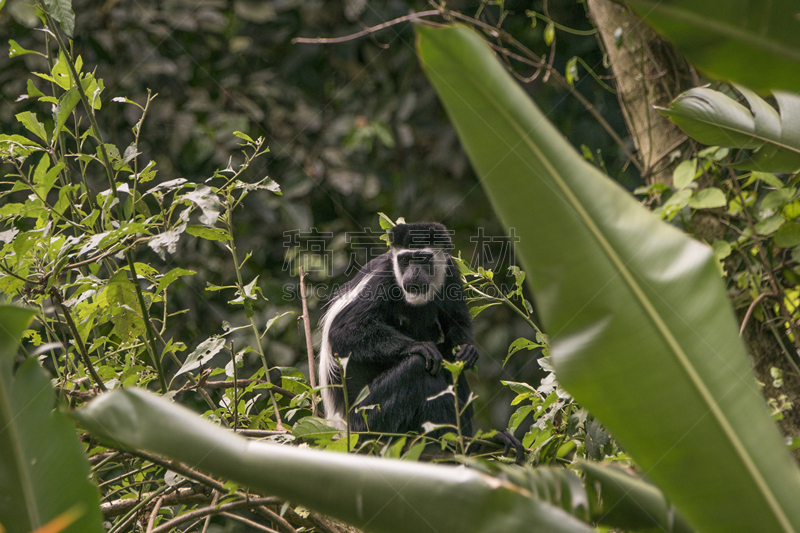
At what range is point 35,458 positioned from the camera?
425mm

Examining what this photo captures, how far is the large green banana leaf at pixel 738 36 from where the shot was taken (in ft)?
1.31

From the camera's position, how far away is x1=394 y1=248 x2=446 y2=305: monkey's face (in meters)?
1.65

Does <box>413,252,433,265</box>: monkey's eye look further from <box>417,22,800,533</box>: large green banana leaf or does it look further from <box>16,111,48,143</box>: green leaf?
<box>417,22,800,533</box>: large green banana leaf

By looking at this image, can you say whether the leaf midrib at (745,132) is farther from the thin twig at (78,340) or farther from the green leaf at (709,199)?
the thin twig at (78,340)

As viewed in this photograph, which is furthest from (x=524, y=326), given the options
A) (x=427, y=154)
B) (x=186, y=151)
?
(x=186, y=151)

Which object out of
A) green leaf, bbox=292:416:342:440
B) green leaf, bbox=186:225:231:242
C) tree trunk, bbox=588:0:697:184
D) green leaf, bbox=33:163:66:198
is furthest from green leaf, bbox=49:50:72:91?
tree trunk, bbox=588:0:697:184

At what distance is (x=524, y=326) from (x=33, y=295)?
2.04m

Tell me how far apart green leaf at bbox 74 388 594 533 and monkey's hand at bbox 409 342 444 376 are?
41.4 inches

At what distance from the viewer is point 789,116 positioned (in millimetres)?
794

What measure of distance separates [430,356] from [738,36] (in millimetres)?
1097

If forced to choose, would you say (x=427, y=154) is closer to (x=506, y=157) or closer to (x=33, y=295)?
(x=33, y=295)


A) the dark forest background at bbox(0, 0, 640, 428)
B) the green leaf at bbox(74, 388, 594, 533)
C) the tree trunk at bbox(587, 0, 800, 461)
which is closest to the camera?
the green leaf at bbox(74, 388, 594, 533)

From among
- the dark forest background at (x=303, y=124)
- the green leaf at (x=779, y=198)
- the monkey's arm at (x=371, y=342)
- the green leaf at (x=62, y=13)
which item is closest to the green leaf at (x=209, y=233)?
the green leaf at (x=62, y=13)

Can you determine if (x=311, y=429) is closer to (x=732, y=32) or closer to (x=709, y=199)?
(x=732, y=32)
